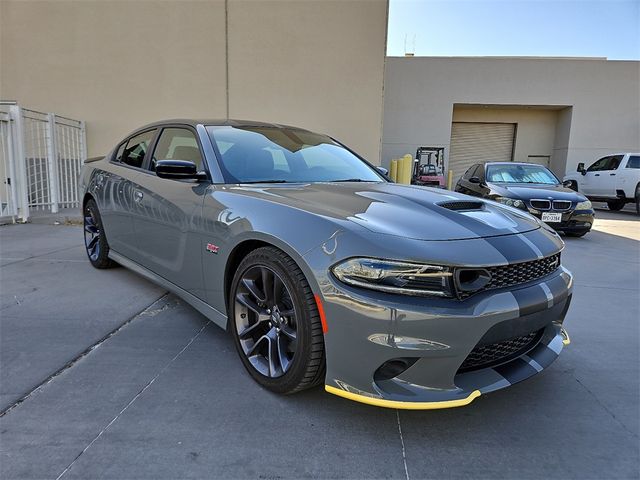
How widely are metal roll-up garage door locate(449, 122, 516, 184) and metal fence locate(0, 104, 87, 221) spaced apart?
15.2m

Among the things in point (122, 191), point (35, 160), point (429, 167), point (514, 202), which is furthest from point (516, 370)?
point (429, 167)

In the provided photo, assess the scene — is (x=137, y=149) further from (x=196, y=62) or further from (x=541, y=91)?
(x=541, y=91)

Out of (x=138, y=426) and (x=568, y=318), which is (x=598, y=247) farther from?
(x=138, y=426)

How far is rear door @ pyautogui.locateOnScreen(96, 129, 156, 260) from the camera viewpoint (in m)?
3.37

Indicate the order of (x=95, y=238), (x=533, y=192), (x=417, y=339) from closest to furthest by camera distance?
(x=417, y=339) < (x=95, y=238) < (x=533, y=192)

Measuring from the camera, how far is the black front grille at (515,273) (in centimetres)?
169

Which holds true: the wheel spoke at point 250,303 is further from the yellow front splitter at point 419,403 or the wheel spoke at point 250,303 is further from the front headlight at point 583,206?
the front headlight at point 583,206

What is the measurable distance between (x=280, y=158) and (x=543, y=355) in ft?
6.35

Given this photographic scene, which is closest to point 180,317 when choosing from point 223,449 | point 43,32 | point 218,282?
point 218,282

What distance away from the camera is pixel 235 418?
1885 mm

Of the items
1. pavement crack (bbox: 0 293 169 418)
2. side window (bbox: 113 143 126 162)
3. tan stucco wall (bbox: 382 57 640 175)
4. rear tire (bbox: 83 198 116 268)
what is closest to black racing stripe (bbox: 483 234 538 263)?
pavement crack (bbox: 0 293 169 418)

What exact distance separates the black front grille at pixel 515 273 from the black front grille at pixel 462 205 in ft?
1.49

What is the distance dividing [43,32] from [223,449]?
1125 cm

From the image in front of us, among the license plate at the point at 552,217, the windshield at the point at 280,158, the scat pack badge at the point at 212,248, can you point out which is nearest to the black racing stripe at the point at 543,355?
the windshield at the point at 280,158
